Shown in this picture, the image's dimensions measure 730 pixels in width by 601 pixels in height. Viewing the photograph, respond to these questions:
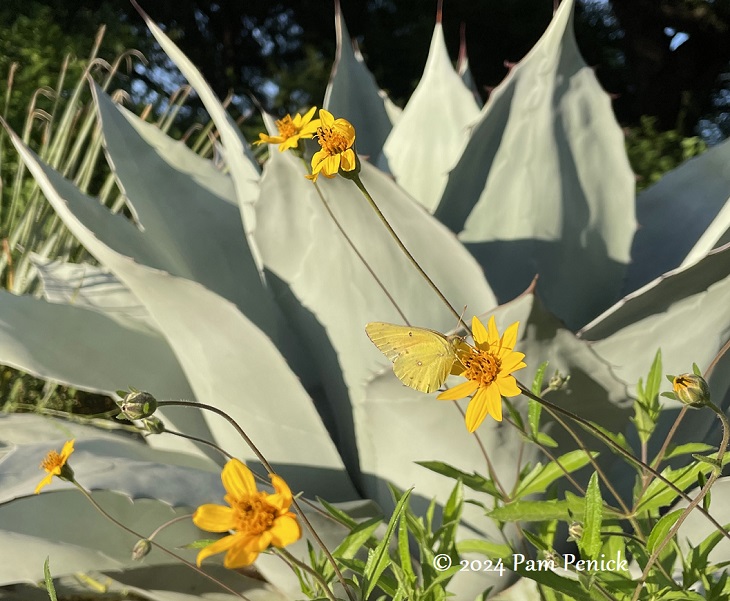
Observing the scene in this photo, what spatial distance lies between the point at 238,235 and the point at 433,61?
0.39 meters

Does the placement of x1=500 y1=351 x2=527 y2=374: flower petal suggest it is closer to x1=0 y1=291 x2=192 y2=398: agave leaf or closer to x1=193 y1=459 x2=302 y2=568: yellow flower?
x1=193 y1=459 x2=302 y2=568: yellow flower

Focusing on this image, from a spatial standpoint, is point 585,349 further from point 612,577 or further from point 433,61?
point 433,61

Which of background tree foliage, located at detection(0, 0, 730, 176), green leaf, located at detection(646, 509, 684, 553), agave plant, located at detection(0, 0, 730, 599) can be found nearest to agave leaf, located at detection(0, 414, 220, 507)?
agave plant, located at detection(0, 0, 730, 599)

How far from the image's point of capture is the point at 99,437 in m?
0.70

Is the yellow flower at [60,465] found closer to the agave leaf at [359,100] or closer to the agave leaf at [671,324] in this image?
the agave leaf at [671,324]

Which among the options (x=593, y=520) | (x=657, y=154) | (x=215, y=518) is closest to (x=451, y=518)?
(x=593, y=520)

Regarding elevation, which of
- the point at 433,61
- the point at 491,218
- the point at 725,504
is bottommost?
the point at 725,504

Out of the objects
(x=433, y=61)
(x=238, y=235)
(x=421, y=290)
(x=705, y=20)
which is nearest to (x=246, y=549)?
(x=421, y=290)

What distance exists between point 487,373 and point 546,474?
21 cm

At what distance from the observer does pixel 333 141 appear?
532 mm

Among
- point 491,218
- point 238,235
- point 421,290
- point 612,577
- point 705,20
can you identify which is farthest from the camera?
point 705,20

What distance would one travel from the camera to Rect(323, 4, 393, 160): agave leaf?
1.03 metres

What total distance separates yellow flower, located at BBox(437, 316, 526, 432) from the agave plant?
0.12 metres

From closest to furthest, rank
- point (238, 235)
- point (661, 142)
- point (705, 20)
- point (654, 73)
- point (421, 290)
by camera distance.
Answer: point (421, 290) → point (238, 235) → point (661, 142) → point (705, 20) → point (654, 73)
